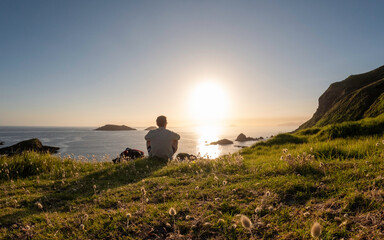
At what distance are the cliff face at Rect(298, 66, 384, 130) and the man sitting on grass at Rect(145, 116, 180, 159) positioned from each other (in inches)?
1426

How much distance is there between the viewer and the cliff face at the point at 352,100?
42.6m

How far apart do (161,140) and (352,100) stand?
2431 inches

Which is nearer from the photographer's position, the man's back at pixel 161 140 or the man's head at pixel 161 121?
the man's back at pixel 161 140

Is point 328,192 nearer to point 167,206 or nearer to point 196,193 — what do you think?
point 196,193

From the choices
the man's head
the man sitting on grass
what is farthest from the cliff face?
the man's head

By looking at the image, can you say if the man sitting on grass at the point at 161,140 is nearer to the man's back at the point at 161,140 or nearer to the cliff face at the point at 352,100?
the man's back at the point at 161,140

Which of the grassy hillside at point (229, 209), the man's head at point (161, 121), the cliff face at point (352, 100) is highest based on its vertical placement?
the cliff face at point (352, 100)

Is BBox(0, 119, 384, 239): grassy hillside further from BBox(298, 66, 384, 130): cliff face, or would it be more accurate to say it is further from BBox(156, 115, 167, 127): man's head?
BBox(298, 66, 384, 130): cliff face

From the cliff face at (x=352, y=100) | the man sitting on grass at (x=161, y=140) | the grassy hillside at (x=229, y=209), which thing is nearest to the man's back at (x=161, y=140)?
the man sitting on grass at (x=161, y=140)

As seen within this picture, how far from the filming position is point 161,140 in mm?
9844

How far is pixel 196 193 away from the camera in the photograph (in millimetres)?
4285

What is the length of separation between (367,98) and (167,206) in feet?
196

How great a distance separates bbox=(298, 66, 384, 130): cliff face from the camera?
42.6 m

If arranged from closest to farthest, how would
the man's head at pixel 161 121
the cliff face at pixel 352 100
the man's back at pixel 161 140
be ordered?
the man's back at pixel 161 140, the man's head at pixel 161 121, the cliff face at pixel 352 100
